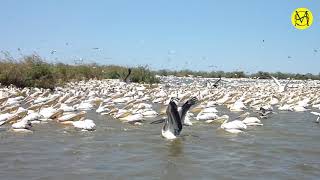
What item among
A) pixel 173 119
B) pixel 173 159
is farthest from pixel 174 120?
pixel 173 159

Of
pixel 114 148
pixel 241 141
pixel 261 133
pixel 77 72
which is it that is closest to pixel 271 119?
pixel 261 133

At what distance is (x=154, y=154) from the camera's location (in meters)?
8.80

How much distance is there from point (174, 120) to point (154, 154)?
1.14 m

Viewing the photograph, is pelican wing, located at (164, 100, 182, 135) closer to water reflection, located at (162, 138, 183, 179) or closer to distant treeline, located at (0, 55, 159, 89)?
water reflection, located at (162, 138, 183, 179)

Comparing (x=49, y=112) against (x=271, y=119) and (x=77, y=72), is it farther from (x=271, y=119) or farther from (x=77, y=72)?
(x=77, y=72)

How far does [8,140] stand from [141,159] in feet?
8.97

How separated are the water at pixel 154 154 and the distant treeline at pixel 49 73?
40.5 feet

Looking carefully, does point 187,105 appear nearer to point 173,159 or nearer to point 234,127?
point 173,159

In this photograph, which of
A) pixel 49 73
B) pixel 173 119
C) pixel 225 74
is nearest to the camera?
pixel 173 119

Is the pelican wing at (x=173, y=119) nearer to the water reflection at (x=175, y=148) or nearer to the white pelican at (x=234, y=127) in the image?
the water reflection at (x=175, y=148)

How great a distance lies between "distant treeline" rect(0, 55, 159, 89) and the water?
40.5ft

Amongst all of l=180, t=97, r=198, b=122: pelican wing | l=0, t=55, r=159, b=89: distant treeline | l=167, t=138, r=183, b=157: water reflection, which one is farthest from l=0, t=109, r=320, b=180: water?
l=0, t=55, r=159, b=89: distant treeline

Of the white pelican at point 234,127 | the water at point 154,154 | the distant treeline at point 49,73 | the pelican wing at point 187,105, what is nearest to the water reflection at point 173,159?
the water at point 154,154

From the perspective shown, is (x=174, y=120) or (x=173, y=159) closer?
(x=173, y=159)
